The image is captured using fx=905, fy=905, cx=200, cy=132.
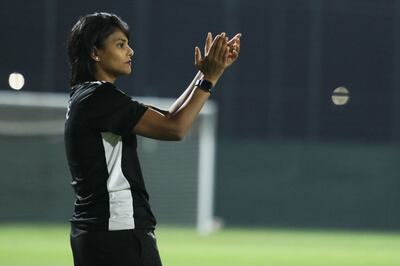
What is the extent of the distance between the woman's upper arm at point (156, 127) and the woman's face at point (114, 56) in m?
0.17

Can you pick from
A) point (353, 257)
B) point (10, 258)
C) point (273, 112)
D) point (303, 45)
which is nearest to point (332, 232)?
point (273, 112)

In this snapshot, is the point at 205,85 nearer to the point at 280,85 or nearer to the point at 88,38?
the point at 88,38

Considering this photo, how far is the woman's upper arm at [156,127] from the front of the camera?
2.22 meters

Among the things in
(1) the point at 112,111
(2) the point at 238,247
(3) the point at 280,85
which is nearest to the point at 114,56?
(1) the point at 112,111

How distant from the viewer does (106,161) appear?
225cm

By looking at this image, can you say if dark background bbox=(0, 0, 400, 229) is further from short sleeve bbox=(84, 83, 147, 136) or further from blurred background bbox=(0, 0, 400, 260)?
short sleeve bbox=(84, 83, 147, 136)

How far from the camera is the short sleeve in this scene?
2215 mm

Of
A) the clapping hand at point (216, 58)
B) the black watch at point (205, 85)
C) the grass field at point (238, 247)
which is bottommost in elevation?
the grass field at point (238, 247)

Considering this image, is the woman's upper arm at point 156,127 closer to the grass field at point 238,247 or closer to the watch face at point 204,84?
the watch face at point 204,84

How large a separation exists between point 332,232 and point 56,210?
386 centimetres

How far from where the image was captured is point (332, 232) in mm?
12664

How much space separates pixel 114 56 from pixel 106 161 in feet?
0.93

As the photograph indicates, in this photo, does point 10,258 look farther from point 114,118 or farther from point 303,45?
point 303,45

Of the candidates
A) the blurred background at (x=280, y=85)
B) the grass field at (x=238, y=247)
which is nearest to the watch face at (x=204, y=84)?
the grass field at (x=238, y=247)
